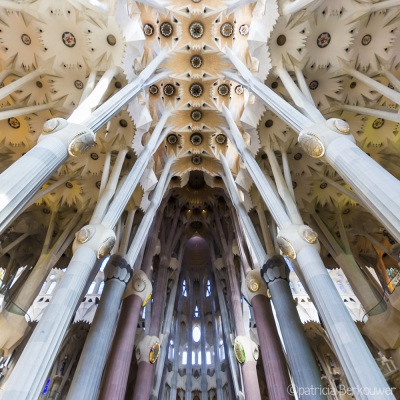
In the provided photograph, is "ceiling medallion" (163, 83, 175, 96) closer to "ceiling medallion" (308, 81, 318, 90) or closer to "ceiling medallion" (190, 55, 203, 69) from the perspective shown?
"ceiling medallion" (190, 55, 203, 69)

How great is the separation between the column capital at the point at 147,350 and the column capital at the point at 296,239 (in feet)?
30.2

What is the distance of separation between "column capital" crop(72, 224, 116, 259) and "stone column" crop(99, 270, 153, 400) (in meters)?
4.23

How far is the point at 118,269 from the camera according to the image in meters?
11.2

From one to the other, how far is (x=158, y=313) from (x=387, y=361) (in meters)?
13.6

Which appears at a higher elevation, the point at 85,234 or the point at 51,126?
the point at 51,126

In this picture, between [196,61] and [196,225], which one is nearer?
[196,61]

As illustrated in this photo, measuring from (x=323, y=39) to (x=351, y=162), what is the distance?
6112mm

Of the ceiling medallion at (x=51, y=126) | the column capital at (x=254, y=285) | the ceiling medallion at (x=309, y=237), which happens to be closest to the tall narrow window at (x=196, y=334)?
the column capital at (x=254, y=285)

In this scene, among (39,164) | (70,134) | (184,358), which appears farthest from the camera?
(184,358)

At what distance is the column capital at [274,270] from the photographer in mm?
11844

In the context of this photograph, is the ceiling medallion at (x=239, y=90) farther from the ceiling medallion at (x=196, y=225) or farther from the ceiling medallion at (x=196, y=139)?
the ceiling medallion at (x=196, y=225)

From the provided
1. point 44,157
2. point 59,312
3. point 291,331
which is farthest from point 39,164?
point 291,331

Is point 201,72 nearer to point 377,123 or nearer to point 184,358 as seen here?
point 377,123

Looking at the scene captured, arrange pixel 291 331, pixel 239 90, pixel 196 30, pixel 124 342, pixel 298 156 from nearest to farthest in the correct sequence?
pixel 291 331 → pixel 124 342 → pixel 298 156 → pixel 196 30 → pixel 239 90
